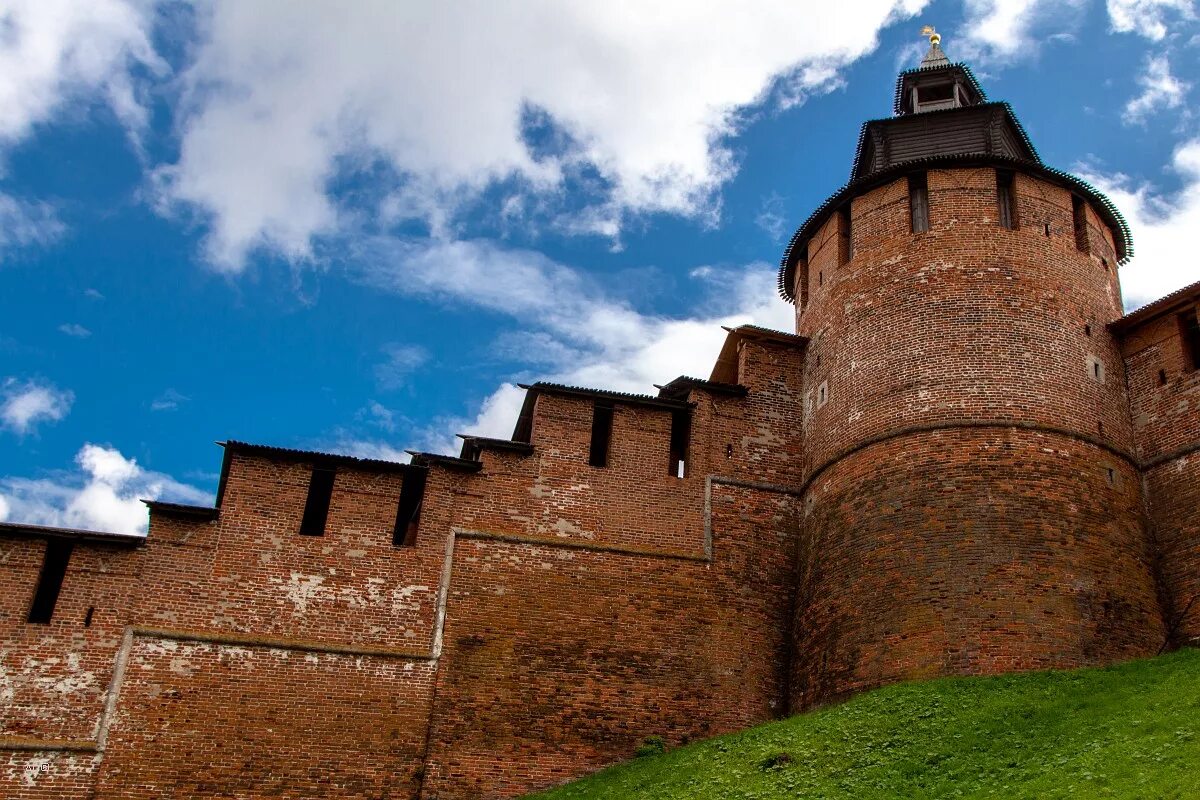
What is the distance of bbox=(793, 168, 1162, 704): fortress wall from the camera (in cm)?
1778

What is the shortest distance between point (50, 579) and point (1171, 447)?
1908cm

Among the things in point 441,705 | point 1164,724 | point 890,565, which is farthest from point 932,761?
point 441,705

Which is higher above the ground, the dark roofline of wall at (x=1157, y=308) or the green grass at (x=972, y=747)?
the dark roofline of wall at (x=1157, y=308)

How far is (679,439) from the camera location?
74.9 ft

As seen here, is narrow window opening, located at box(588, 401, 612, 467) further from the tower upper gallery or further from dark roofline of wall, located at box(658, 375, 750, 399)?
the tower upper gallery

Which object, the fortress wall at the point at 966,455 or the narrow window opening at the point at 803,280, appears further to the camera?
the narrow window opening at the point at 803,280

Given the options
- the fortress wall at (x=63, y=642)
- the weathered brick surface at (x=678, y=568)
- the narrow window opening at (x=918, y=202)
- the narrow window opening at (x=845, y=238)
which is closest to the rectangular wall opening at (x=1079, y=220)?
the weathered brick surface at (x=678, y=568)

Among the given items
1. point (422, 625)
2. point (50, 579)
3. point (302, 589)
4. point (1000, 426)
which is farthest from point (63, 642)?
point (1000, 426)

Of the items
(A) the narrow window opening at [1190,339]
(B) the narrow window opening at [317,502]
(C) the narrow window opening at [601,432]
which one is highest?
(A) the narrow window opening at [1190,339]

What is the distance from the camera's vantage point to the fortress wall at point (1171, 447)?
60.6 feet

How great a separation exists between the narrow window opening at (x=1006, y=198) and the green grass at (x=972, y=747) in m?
8.68

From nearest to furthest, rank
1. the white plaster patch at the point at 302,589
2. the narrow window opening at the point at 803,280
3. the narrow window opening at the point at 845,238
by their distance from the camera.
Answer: the white plaster patch at the point at 302,589 < the narrow window opening at the point at 845,238 < the narrow window opening at the point at 803,280

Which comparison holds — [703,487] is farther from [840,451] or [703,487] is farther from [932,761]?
[932,761]

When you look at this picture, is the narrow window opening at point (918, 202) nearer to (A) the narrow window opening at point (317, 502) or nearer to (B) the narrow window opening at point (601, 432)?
(B) the narrow window opening at point (601, 432)
